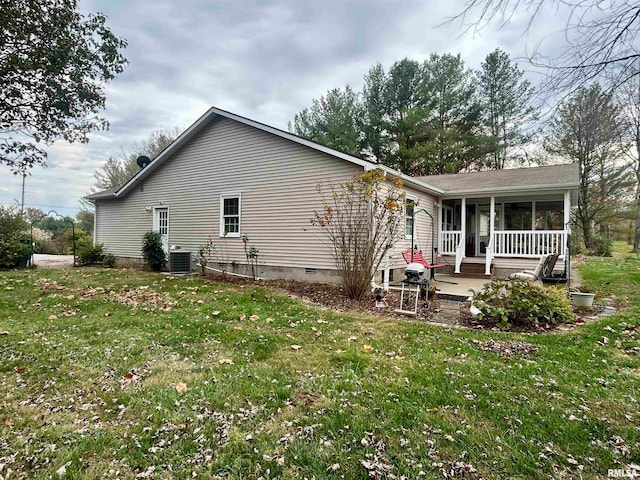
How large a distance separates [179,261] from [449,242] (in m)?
9.51

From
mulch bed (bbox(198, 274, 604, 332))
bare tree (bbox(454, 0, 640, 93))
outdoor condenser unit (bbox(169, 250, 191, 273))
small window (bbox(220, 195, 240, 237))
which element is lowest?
mulch bed (bbox(198, 274, 604, 332))

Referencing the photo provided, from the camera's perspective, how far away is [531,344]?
4.38 m

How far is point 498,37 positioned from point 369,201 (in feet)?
18.5

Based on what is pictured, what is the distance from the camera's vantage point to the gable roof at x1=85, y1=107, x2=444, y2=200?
8.62 metres

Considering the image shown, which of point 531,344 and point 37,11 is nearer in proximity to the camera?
point 531,344

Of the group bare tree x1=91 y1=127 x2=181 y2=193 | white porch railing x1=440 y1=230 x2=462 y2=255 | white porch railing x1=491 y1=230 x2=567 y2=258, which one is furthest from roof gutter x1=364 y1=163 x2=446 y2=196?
bare tree x1=91 y1=127 x2=181 y2=193

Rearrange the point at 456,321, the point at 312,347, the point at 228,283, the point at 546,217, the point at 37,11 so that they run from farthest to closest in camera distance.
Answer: the point at 546,217
the point at 228,283
the point at 37,11
the point at 456,321
the point at 312,347

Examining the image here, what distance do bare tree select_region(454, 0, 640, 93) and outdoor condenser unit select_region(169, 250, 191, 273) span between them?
10864mm

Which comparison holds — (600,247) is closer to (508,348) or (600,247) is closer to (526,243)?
(526,243)

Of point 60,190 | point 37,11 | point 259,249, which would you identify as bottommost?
point 259,249

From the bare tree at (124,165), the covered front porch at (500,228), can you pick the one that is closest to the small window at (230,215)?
the covered front porch at (500,228)

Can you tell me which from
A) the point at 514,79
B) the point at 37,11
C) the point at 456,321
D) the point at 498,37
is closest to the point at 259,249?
the point at 456,321

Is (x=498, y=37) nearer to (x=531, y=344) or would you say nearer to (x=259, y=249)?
(x=531, y=344)

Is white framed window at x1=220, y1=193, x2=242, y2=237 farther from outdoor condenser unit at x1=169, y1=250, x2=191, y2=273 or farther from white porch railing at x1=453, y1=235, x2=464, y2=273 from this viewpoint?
white porch railing at x1=453, y1=235, x2=464, y2=273
